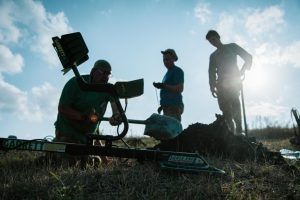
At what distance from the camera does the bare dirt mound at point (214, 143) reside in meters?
5.47

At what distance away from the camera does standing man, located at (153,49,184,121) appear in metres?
6.72

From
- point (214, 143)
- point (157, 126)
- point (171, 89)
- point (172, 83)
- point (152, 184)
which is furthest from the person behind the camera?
point (172, 83)

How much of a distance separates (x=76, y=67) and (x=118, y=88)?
58 centimetres

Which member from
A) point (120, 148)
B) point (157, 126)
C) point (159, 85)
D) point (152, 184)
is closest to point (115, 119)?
point (157, 126)

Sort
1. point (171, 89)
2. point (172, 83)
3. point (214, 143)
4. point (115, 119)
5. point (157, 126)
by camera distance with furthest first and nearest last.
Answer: point (172, 83) → point (171, 89) → point (214, 143) → point (157, 126) → point (115, 119)

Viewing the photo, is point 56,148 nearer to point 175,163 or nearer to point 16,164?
point 175,163

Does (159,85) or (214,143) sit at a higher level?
(159,85)

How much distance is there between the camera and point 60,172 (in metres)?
4.16

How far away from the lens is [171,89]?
6.71 metres

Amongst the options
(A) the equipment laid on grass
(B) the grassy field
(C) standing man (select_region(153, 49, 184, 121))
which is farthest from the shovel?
(C) standing man (select_region(153, 49, 184, 121))

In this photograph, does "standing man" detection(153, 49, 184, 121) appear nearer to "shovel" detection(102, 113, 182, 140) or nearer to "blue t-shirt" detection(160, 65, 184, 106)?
"blue t-shirt" detection(160, 65, 184, 106)

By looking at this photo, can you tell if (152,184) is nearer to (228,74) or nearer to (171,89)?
(171,89)

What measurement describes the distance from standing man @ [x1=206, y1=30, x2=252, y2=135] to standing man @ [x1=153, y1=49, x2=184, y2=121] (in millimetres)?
1192

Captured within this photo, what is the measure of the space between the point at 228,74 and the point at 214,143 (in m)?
2.49
